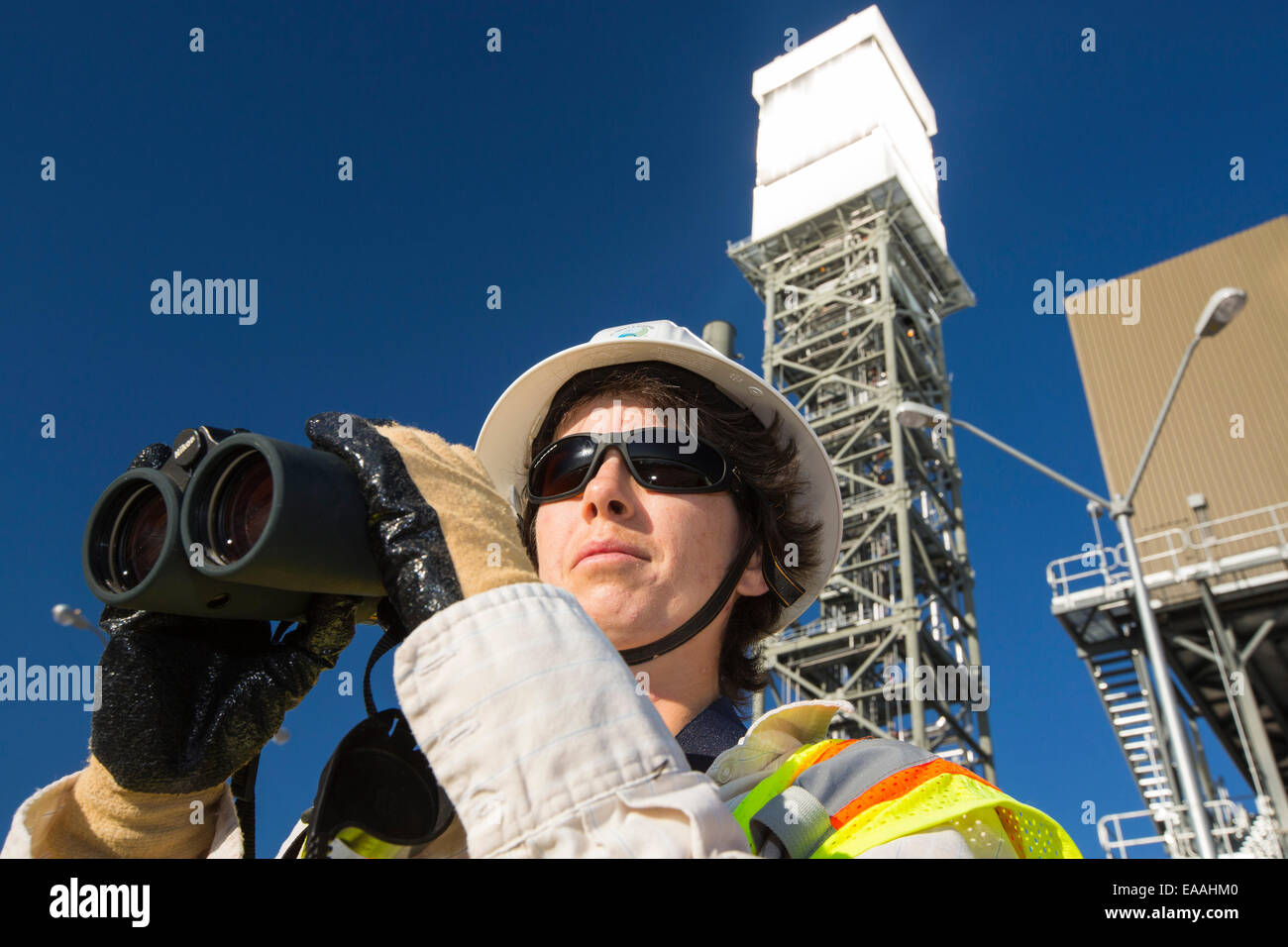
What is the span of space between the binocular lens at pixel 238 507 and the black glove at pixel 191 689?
0.20m

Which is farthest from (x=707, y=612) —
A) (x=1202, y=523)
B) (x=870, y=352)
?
(x=870, y=352)

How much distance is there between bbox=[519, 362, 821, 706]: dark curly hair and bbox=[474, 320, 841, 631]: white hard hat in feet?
0.10

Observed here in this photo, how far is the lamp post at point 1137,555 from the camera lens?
7473mm

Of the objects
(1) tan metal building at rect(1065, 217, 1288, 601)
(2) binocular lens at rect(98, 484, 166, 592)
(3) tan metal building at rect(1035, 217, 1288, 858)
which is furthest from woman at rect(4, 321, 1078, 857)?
(1) tan metal building at rect(1065, 217, 1288, 601)

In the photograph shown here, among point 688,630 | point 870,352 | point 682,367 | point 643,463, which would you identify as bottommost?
point 688,630

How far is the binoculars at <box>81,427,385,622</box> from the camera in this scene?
1064 millimetres

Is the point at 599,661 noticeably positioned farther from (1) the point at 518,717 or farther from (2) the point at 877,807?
(2) the point at 877,807

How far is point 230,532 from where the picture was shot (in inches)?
45.3

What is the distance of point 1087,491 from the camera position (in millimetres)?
9023

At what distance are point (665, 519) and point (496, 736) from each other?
0.98 meters

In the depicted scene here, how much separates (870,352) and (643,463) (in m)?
25.2

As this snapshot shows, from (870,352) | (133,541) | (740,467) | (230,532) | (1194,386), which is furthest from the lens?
(870,352)

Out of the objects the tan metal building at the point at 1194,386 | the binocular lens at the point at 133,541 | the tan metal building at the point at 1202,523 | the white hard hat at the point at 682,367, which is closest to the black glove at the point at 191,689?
the binocular lens at the point at 133,541

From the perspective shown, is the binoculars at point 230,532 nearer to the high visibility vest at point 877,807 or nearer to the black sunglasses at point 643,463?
the high visibility vest at point 877,807
